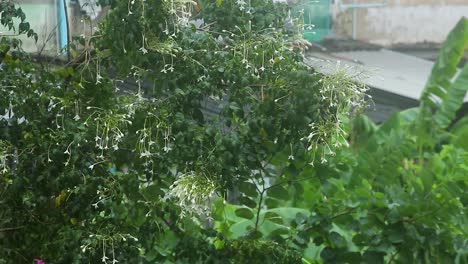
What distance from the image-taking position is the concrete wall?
1168cm

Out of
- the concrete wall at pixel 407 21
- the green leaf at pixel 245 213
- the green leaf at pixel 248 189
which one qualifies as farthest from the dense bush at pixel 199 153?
the concrete wall at pixel 407 21

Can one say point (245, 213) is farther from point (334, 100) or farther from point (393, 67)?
point (393, 67)

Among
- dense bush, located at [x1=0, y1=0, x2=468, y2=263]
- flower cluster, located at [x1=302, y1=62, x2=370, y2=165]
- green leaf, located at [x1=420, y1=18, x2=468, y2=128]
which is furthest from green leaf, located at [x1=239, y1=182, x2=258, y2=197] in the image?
green leaf, located at [x1=420, y1=18, x2=468, y2=128]

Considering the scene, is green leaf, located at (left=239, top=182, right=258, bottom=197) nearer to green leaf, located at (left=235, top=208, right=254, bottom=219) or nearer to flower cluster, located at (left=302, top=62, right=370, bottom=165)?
green leaf, located at (left=235, top=208, right=254, bottom=219)

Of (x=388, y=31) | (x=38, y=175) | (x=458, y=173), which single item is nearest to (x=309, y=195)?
(x=458, y=173)

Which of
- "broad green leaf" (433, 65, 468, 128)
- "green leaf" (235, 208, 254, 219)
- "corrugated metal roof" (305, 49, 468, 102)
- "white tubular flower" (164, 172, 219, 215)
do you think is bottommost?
"green leaf" (235, 208, 254, 219)

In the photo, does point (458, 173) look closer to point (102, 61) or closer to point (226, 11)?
point (226, 11)

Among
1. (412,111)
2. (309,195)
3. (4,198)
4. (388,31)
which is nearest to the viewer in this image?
(4,198)

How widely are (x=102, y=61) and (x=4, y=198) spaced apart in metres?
0.83

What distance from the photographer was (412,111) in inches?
192

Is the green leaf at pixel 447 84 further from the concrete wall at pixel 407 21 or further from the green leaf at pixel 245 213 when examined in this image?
the concrete wall at pixel 407 21

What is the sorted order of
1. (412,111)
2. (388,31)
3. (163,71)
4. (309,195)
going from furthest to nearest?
(388,31) → (412,111) → (309,195) → (163,71)

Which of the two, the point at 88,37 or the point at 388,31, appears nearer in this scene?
the point at 88,37

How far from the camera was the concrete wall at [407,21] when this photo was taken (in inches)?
460
